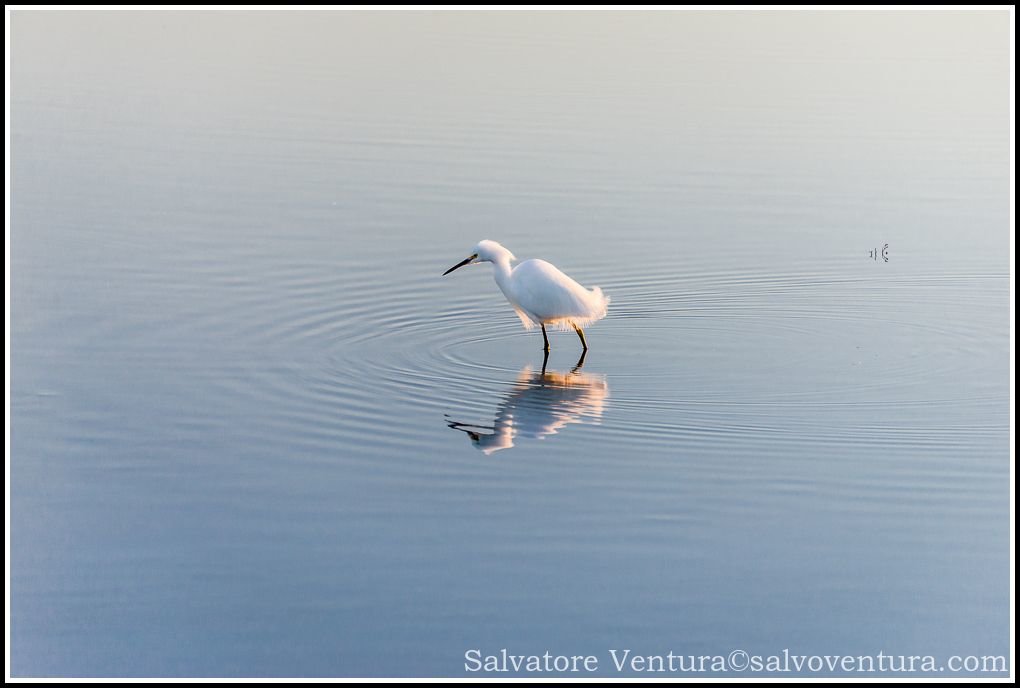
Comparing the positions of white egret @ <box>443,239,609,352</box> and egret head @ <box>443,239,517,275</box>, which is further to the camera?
egret head @ <box>443,239,517,275</box>

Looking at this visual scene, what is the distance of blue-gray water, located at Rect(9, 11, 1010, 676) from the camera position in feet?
22.0

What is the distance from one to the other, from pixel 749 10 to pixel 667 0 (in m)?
1.79

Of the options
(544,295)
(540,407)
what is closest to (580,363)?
(544,295)

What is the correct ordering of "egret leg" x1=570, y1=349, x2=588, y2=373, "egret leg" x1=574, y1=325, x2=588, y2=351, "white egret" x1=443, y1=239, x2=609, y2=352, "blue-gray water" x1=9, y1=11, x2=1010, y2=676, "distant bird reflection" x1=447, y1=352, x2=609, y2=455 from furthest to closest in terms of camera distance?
"egret leg" x1=574, y1=325, x2=588, y2=351, "white egret" x1=443, y1=239, x2=609, y2=352, "egret leg" x1=570, y1=349, x2=588, y2=373, "distant bird reflection" x1=447, y1=352, x2=609, y2=455, "blue-gray water" x1=9, y1=11, x2=1010, y2=676

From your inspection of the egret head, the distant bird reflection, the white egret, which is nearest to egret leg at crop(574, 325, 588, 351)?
the white egret

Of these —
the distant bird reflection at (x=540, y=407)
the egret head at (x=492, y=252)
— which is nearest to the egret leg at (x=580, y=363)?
the distant bird reflection at (x=540, y=407)

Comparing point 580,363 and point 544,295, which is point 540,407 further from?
point 544,295

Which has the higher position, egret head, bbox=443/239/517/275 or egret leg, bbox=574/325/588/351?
egret head, bbox=443/239/517/275

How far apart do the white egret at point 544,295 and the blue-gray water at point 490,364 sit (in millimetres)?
266

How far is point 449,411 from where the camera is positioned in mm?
9258

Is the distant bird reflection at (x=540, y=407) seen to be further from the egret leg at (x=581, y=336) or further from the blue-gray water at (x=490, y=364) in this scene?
the egret leg at (x=581, y=336)

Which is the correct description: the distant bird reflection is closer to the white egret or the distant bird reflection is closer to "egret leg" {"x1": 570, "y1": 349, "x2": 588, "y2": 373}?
"egret leg" {"x1": 570, "y1": 349, "x2": 588, "y2": 373}

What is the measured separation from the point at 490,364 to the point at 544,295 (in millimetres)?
765

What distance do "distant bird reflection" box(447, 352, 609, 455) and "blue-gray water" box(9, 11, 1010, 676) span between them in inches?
1.7
